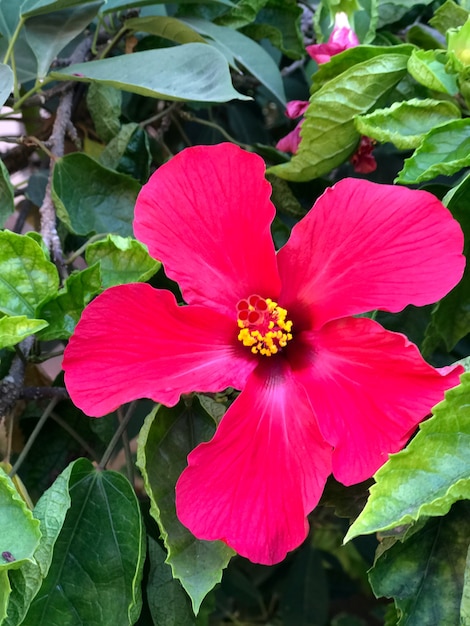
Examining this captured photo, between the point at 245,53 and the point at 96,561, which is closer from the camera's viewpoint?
the point at 96,561

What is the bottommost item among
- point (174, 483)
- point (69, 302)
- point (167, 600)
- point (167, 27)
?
point (167, 600)

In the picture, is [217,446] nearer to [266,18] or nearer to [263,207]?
[263,207]

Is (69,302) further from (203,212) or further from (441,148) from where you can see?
(441,148)

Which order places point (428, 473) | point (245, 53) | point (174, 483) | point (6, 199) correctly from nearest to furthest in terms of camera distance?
point (428, 473)
point (174, 483)
point (6, 199)
point (245, 53)

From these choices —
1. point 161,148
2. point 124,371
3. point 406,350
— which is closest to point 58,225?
point 161,148

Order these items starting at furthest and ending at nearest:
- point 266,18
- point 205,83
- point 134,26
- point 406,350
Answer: point 266,18, point 134,26, point 205,83, point 406,350

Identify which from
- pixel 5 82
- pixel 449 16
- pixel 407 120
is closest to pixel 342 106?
pixel 407 120

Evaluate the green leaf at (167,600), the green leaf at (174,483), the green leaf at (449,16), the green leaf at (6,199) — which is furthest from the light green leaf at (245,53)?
the green leaf at (167,600)
